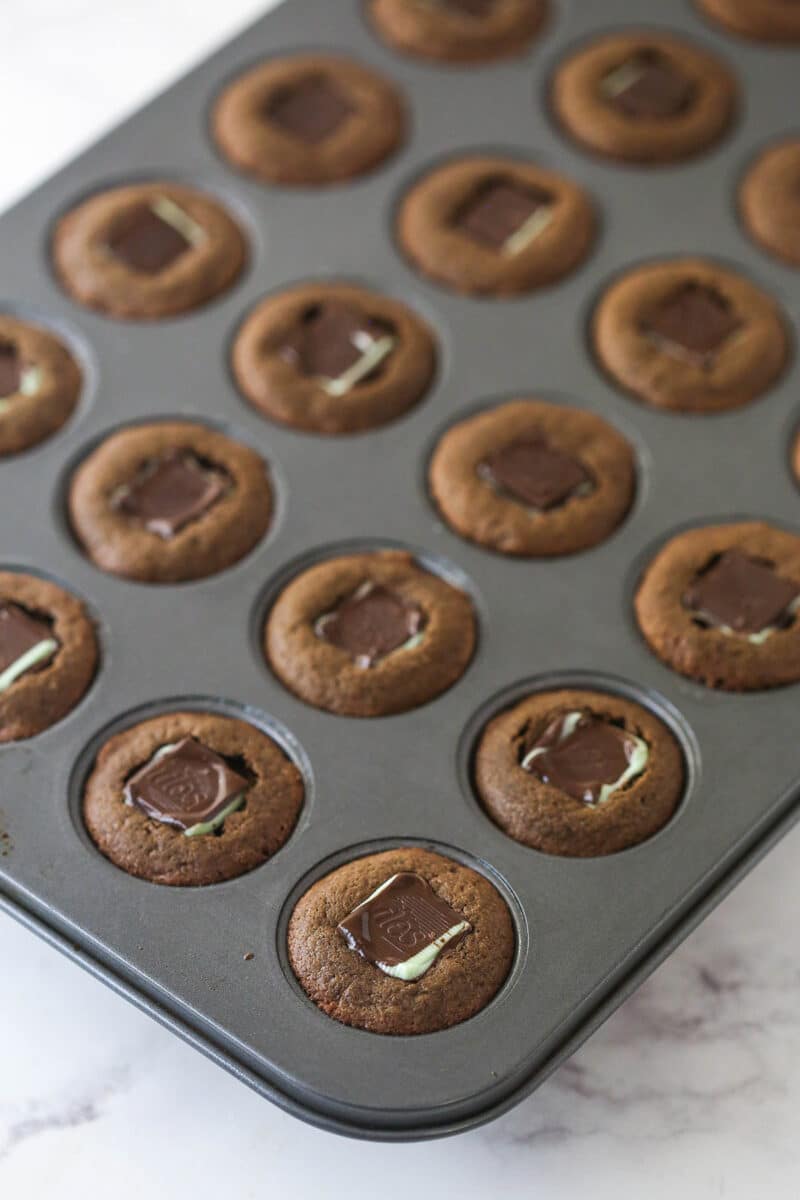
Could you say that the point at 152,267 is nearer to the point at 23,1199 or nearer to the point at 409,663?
the point at 409,663

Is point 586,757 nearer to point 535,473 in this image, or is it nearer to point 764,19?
point 535,473

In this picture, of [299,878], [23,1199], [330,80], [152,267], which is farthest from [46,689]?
[330,80]

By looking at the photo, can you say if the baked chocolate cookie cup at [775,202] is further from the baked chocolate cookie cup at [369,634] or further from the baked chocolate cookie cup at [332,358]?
the baked chocolate cookie cup at [369,634]

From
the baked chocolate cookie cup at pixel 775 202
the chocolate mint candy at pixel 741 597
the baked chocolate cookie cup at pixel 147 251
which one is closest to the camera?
the chocolate mint candy at pixel 741 597

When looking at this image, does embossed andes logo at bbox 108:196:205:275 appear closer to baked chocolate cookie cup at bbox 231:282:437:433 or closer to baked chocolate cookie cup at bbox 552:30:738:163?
baked chocolate cookie cup at bbox 231:282:437:433

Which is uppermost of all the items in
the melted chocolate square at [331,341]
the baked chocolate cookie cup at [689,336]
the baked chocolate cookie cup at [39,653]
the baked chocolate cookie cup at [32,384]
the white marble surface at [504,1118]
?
the baked chocolate cookie cup at [32,384]

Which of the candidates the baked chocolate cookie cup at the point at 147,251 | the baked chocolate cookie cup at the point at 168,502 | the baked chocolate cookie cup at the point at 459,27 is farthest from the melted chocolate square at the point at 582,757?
the baked chocolate cookie cup at the point at 459,27
